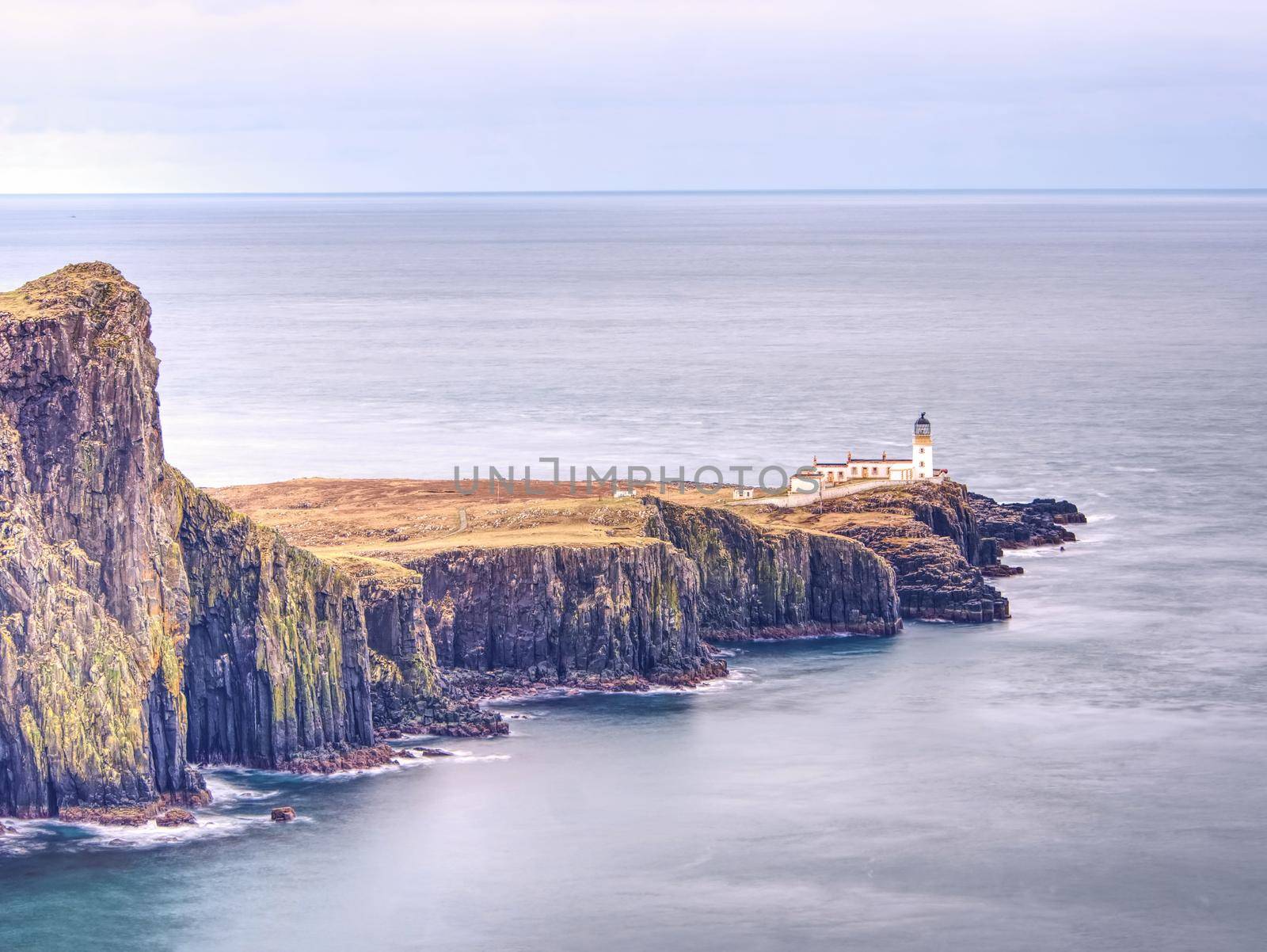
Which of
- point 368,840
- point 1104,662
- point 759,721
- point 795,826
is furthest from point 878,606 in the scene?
point 368,840

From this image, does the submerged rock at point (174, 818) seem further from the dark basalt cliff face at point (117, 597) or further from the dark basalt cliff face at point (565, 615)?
the dark basalt cliff face at point (565, 615)

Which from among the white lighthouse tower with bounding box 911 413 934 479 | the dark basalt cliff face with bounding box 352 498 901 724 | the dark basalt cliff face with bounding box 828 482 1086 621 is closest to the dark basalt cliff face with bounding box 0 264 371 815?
the dark basalt cliff face with bounding box 352 498 901 724

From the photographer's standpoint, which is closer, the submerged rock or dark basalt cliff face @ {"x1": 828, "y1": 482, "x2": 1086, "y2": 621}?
the submerged rock

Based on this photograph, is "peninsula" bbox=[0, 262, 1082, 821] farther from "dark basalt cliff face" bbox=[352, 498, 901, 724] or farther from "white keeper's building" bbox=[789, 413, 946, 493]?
"white keeper's building" bbox=[789, 413, 946, 493]

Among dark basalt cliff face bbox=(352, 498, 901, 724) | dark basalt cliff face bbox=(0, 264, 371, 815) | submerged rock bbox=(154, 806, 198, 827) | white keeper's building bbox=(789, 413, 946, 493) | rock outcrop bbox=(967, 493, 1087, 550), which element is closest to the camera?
dark basalt cliff face bbox=(0, 264, 371, 815)

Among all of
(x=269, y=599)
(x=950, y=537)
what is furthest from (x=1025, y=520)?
(x=269, y=599)

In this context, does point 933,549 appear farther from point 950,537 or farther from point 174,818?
point 174,818
